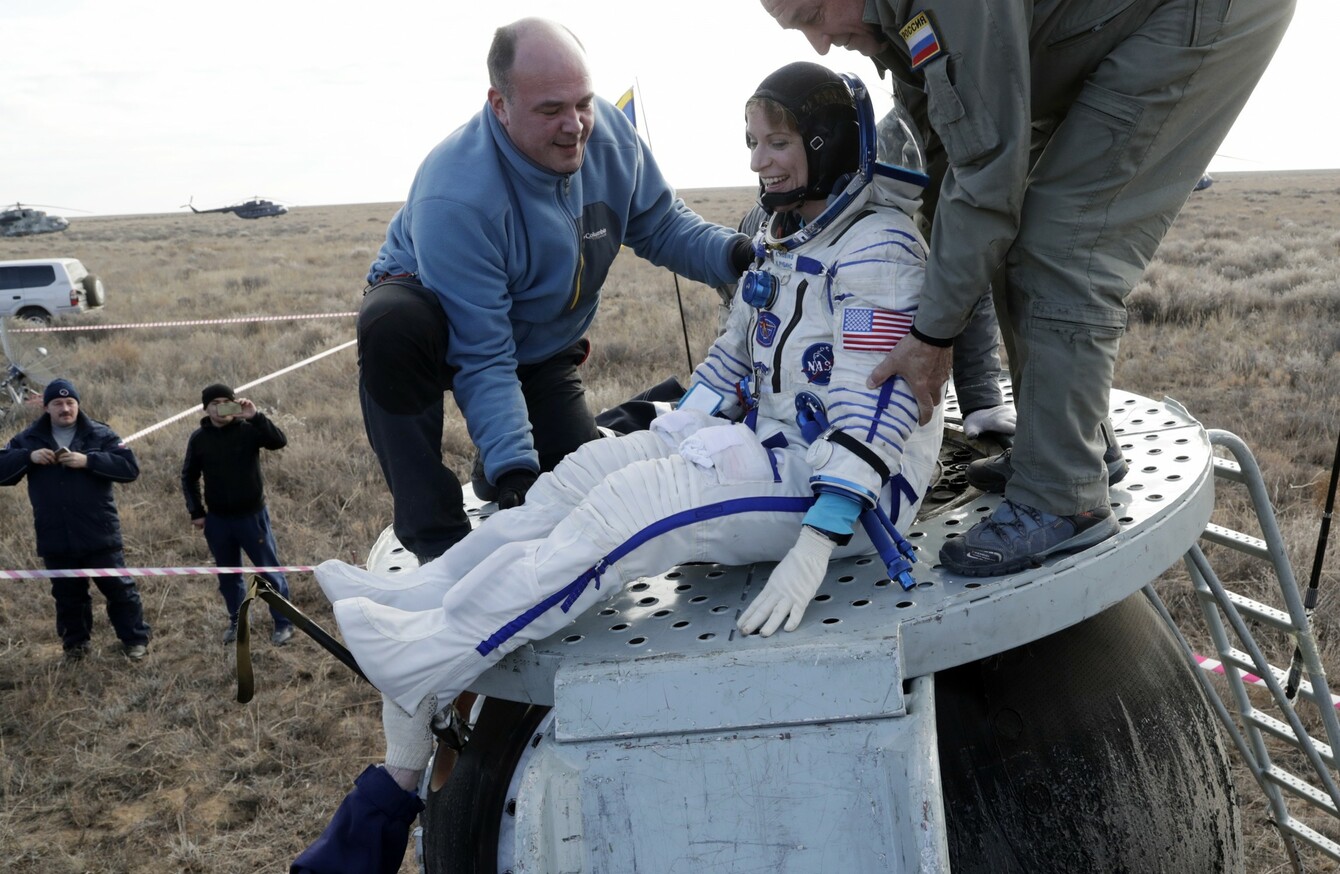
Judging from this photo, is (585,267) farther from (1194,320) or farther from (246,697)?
(1194,320)

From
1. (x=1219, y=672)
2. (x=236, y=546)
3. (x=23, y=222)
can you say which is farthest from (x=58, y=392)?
(x=23, y=222)

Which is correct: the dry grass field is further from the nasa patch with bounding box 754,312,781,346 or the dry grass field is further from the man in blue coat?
the nasa patch with bounding box 754,312,781,346

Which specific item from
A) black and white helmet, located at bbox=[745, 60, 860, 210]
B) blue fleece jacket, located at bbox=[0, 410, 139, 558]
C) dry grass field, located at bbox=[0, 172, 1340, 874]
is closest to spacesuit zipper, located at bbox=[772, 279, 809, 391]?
black and white helmet, located at bbox=[745, 60, 860, 210]

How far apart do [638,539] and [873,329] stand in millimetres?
718

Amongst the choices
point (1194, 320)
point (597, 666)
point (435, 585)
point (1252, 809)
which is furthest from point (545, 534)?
point (1194, 320)

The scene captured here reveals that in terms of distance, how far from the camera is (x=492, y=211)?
353 cm

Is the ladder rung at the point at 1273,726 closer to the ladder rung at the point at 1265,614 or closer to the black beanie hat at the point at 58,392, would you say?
the ladder rung at the point at 1265,614

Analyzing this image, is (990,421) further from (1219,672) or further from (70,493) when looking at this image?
(70,493)

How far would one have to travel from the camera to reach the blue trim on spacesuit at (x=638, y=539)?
→ 7.55ft

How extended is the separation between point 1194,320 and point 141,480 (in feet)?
36.1

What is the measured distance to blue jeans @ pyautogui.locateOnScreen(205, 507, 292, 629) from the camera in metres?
6.46

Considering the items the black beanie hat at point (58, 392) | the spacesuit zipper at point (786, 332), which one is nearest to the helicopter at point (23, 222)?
the black beanie hat at point (58, 392)

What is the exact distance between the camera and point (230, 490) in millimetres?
6395

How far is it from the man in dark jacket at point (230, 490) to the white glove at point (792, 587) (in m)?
4.78
